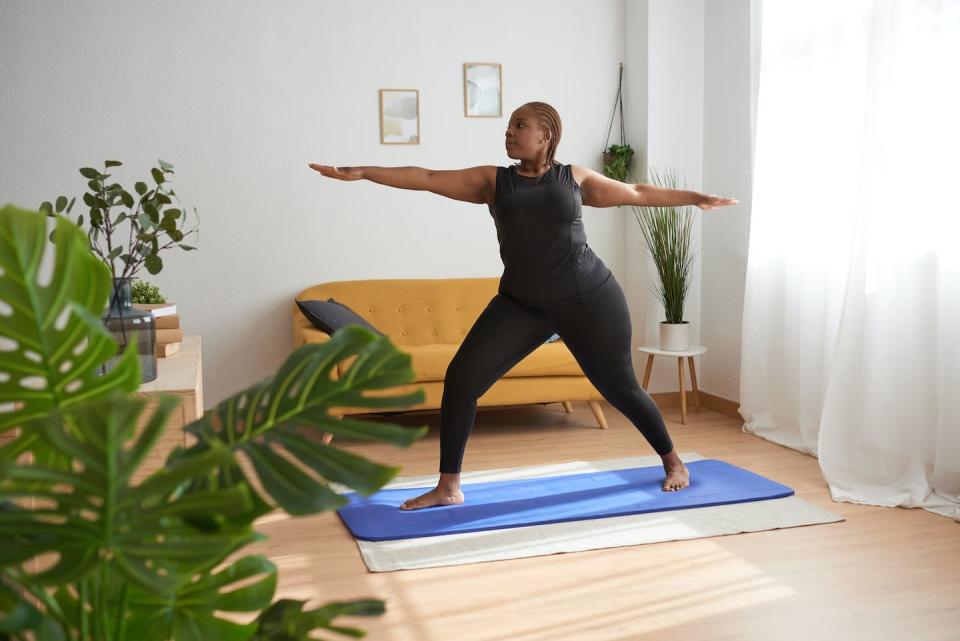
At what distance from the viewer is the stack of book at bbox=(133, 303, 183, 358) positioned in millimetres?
3533

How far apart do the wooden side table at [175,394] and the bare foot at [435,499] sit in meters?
0.92

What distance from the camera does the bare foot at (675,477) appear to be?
150 inches

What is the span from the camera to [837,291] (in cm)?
431

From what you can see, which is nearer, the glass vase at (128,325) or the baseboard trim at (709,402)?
the glass vase at (128,325)

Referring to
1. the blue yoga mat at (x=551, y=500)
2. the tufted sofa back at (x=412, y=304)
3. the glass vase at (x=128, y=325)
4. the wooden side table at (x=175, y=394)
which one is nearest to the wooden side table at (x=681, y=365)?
the tufted sofa back at (x=412, y=304)

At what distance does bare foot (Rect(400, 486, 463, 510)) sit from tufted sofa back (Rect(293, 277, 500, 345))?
5.87 ft

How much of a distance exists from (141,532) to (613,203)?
291 centimetres

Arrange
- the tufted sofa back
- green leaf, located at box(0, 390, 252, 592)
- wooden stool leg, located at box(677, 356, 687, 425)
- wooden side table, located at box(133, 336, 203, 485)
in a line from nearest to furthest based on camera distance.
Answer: green leaf, located at box(0, 390, 252, 592)
wooden side table, located at box(133, 336, 203, 485)
wooden stool leg, located at box(677, 356, 687, 425)
the tufted sofa back

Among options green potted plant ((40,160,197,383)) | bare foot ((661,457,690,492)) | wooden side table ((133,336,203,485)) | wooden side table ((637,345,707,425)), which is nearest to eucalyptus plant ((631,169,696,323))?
wooden side table ((637,345,707,425))

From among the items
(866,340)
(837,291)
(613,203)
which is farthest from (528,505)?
(837,291)

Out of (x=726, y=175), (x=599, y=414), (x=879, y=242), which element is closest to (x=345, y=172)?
(x=879, y=242)

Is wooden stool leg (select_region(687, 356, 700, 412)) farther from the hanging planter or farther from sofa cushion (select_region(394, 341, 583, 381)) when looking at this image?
the hanging planter

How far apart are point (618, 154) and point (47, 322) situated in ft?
16.4

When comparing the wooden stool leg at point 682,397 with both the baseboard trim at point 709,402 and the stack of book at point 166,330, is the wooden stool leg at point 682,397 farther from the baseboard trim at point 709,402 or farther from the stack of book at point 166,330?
the stack of book at point 166,330
